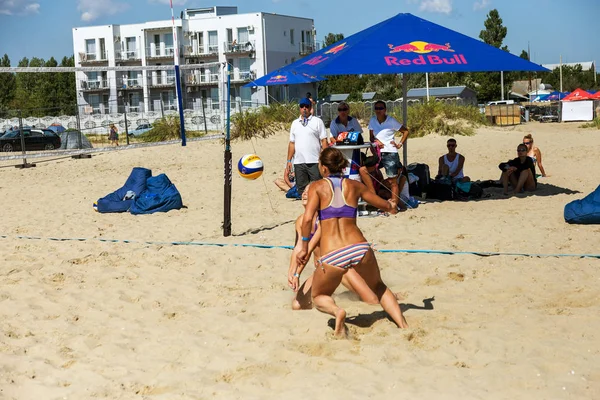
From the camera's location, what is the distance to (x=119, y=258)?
6.90 meters

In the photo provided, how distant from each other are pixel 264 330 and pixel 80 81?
55.1 m

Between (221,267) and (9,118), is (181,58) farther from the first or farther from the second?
(221,267)

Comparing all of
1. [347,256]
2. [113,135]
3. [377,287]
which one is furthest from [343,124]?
[113,135]

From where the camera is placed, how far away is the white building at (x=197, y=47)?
55.8 m

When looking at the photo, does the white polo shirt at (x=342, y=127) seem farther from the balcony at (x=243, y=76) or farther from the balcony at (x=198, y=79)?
the balcony at (x=243, y=76)

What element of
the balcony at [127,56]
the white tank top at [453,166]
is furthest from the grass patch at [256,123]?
the balcony at [127,56]

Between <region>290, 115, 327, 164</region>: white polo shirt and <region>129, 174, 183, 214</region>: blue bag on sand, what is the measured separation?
6.24 ft

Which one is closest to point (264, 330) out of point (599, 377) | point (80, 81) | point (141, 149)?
point (599, 377)

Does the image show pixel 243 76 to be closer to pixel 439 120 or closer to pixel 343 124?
pixel 439 120

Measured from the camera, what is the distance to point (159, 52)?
62.2 metres

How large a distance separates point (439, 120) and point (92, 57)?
1896 inches

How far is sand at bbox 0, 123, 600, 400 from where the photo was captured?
12.9 feet

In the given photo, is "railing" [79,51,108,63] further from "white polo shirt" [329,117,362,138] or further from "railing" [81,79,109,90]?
"white polo shirt" [329,117,362,138]

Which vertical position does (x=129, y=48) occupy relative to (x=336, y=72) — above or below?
above
